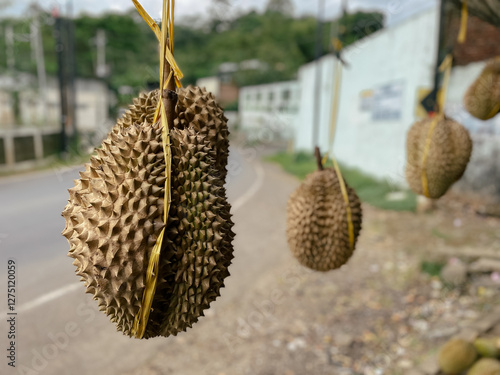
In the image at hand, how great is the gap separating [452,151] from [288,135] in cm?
1806

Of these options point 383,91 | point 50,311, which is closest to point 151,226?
point 50,311

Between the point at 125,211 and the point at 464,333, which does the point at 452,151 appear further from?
the point at 464,333

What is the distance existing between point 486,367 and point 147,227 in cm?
278

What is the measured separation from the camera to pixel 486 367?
265cm

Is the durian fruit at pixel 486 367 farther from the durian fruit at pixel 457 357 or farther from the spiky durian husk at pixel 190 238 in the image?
the spiky durian husk at pixel 190 238

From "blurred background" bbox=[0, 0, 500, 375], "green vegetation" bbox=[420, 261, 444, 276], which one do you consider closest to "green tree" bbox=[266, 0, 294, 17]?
"blurred background" bbox=[0, 0, 500, 375]

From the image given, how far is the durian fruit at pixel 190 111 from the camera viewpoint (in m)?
1.01

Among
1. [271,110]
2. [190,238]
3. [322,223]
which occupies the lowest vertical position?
[271,110]

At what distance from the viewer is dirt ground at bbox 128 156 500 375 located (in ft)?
11.8

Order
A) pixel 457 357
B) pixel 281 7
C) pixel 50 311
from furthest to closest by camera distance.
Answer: pixel 281 7 < pixel 50 311 < pixel 457 357

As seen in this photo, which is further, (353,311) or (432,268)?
(432,268)

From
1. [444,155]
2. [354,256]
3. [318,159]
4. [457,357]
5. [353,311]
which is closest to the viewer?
[318,159]

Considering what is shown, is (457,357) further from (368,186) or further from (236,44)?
(236,44)

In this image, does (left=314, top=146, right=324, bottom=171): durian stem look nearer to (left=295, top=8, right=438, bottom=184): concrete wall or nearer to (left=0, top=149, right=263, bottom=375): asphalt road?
(left=0, top=149, right=263, bottom=375): asphalt road
